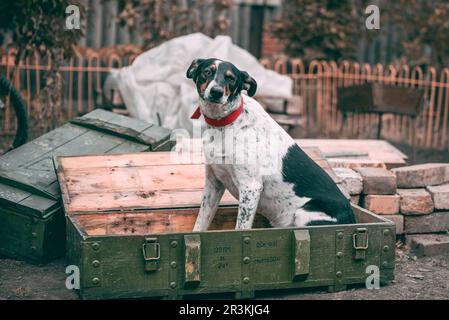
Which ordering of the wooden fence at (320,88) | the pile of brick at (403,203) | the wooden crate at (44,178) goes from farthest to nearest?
the wooden fence at (320,88) < the pile of brick at (403,203) < the wooden crate at (44,178)

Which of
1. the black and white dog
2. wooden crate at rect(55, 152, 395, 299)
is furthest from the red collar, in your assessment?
wooden crate at rect(55, 152, 395, 299)

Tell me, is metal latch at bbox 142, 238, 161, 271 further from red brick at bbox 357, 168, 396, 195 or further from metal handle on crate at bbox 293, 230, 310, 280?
red brick at bbox 357, 168, 396, 195

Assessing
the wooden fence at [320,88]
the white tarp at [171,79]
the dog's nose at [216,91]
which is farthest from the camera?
the wooden fence at [320,88]

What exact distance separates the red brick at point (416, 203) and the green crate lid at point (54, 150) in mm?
1967

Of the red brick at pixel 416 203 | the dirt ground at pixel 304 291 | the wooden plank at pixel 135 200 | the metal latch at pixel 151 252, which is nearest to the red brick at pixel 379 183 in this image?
the red brick at pixel 416 203

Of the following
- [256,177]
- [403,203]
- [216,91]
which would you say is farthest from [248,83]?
[403,203]

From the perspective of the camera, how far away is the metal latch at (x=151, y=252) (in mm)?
4508

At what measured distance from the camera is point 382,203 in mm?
6184

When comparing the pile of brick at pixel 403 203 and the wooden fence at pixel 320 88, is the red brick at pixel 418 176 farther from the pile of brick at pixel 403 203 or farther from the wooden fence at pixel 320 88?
the wooden fence at pixel 320 88

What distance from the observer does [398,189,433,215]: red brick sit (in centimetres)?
619

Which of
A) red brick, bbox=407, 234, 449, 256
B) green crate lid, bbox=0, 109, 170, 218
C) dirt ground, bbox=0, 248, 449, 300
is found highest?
green crate lid, bbox=0, 109, 170, 218

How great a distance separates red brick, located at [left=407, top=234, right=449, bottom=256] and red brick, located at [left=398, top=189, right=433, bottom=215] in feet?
0.73

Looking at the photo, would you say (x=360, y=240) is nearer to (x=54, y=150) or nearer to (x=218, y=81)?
(x=218, y=81)

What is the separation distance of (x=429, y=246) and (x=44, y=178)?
2954 mm
